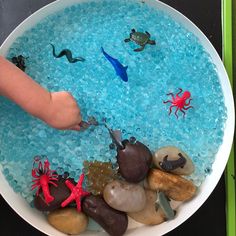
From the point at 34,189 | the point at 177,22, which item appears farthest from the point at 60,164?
the point at 177,22

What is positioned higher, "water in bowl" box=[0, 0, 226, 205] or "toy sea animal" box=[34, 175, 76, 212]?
"water in bowl" box=[0, 0, 226, 205]

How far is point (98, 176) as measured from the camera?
70cm

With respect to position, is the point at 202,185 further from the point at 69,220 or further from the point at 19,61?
the point at 19,61

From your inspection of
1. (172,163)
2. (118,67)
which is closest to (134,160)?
(172,163)

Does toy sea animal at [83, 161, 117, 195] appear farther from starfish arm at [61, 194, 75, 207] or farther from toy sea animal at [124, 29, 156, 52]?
toy sea animal at [124, 29, 156, 52]

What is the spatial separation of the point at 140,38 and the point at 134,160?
0.71ft

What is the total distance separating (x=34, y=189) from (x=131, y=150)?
18cm

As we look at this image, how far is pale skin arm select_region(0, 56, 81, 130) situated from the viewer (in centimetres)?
64

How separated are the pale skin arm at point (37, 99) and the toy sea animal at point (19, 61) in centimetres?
7

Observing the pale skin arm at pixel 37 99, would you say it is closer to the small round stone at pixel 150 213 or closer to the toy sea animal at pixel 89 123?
the toy sea animal at pixel 89 123

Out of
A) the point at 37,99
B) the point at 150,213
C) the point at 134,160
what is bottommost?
the point at 150,213

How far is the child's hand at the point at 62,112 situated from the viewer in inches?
25.9

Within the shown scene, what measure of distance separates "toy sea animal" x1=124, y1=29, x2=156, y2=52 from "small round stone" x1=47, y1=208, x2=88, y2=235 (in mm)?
303

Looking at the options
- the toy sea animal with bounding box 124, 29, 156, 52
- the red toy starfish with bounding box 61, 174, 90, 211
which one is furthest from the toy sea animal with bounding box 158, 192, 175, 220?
the toy sea animal with bounding box 124, 29, 156, 52
